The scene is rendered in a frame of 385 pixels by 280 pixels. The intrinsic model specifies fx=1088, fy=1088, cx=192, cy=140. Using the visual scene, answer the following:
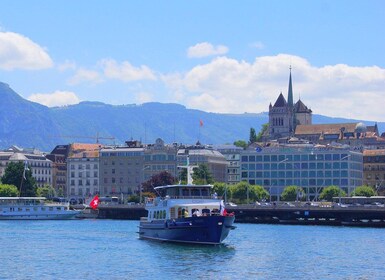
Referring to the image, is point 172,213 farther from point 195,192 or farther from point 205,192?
point 205,192

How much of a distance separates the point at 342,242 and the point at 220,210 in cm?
1729

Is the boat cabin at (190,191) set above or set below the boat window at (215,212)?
above

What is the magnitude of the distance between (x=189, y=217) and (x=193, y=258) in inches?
481

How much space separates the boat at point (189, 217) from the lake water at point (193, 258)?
1.26 metres

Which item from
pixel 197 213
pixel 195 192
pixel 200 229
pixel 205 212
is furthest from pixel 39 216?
pixel 200 229

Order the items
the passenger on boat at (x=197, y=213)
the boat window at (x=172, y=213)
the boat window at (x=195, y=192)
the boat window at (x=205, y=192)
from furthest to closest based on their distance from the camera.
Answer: the boat window at (x=205, y=192) → the boat window at (x=195, y=192) → the boat window at (x=172, y=213) → the passenger on boat at (x=197, y=213)

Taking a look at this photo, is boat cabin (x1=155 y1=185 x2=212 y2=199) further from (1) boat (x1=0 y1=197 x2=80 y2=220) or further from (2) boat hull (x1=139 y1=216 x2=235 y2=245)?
(1) boat (x1=0 y1=197 x2=80 y2=220)

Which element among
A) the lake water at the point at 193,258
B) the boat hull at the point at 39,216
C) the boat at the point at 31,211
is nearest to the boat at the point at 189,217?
the lake water at the point at 193,258

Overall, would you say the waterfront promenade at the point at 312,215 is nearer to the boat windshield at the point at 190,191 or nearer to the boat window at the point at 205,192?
the boat window at the point at 205,192

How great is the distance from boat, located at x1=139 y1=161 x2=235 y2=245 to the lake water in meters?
1.26

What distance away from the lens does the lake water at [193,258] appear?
71.7 metres

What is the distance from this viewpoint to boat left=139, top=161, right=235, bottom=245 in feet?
305

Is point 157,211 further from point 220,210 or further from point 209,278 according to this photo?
point 209,278

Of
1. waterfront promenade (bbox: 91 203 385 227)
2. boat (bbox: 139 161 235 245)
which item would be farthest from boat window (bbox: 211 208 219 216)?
waterfront promenade (bbox: 91 203 385 227)
